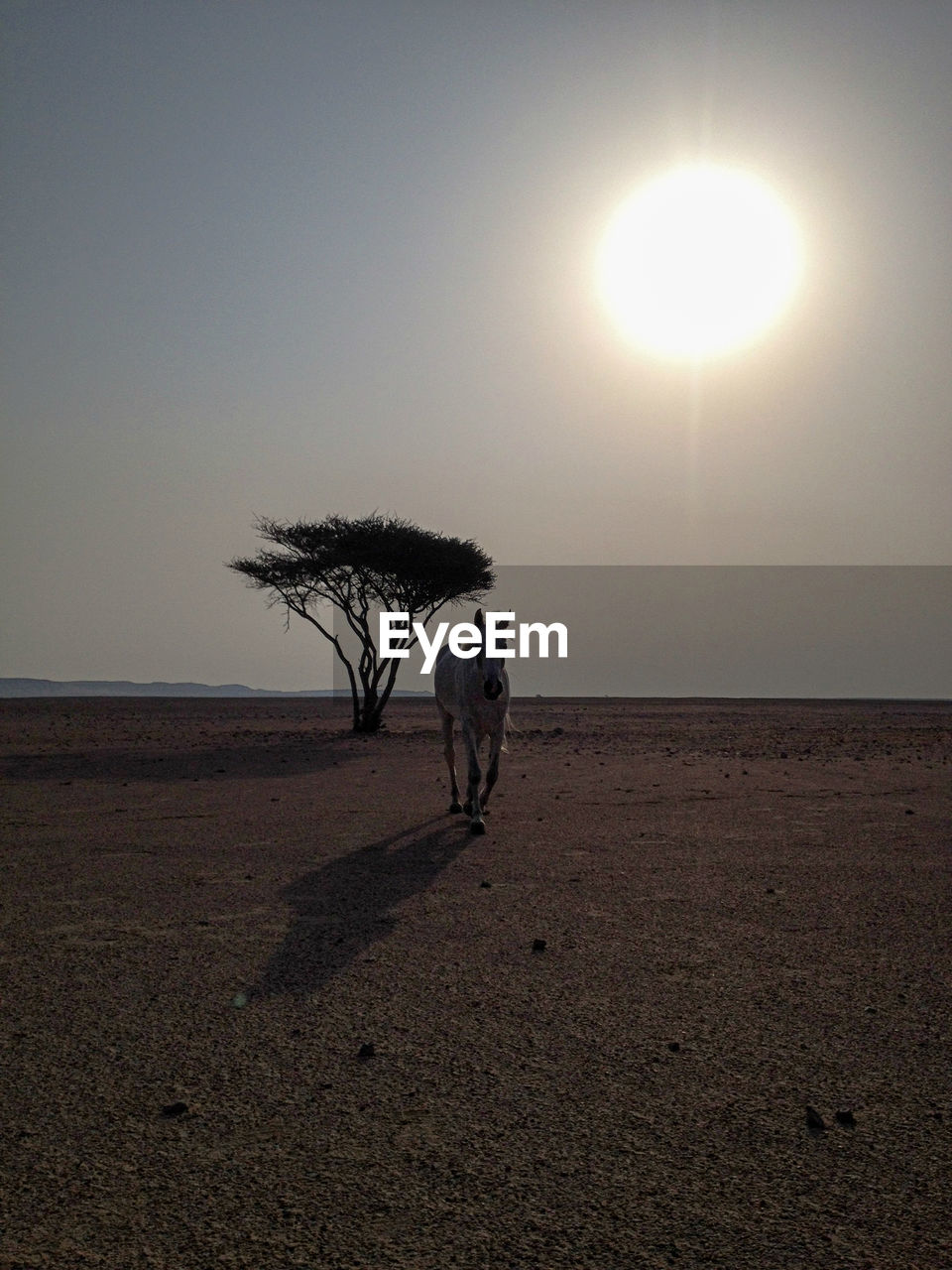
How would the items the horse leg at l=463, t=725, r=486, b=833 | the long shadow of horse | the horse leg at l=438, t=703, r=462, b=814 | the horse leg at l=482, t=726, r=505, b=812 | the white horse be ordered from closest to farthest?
1. the long shadow of horse
2. the horse leg at l=463, t=725, r=486, b=833
3. the white horse
4. the horse leg at l=482, t=726, r=505, b=812
5. the horse leg at l=438, t=703, r=462, b=814

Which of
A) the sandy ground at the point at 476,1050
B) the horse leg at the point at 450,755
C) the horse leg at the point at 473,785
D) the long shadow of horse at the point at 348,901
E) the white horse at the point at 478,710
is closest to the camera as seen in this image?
the sandy ground at the point at 476,1050

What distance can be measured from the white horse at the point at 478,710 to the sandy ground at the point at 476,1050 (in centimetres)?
134

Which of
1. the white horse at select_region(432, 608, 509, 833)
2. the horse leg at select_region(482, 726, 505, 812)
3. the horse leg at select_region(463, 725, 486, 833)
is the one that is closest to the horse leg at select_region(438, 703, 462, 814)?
the white horse at select_region(432, 608, 509, 833)

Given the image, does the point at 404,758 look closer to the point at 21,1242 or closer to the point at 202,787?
the point at 202,787

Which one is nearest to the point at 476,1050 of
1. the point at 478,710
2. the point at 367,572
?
the point at 478,710

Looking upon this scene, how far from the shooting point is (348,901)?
799 cm

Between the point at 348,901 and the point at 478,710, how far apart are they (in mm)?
5232

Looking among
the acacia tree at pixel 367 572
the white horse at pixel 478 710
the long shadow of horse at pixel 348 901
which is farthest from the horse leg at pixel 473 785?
Result: the acacia tree at pixel 367 572

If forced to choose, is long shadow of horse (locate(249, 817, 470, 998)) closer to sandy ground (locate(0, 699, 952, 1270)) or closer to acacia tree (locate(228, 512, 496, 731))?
sandy ground (locate(0, 699, 952, 1270))

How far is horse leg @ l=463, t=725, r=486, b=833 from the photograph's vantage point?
38.3 ft

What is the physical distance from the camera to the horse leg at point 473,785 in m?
11.7

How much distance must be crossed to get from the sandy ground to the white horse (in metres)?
1.34

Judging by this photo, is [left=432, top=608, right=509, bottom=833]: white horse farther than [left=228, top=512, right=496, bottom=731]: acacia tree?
No

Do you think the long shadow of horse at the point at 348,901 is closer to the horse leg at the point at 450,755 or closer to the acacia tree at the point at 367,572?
the horse leg at the point at 450,755
